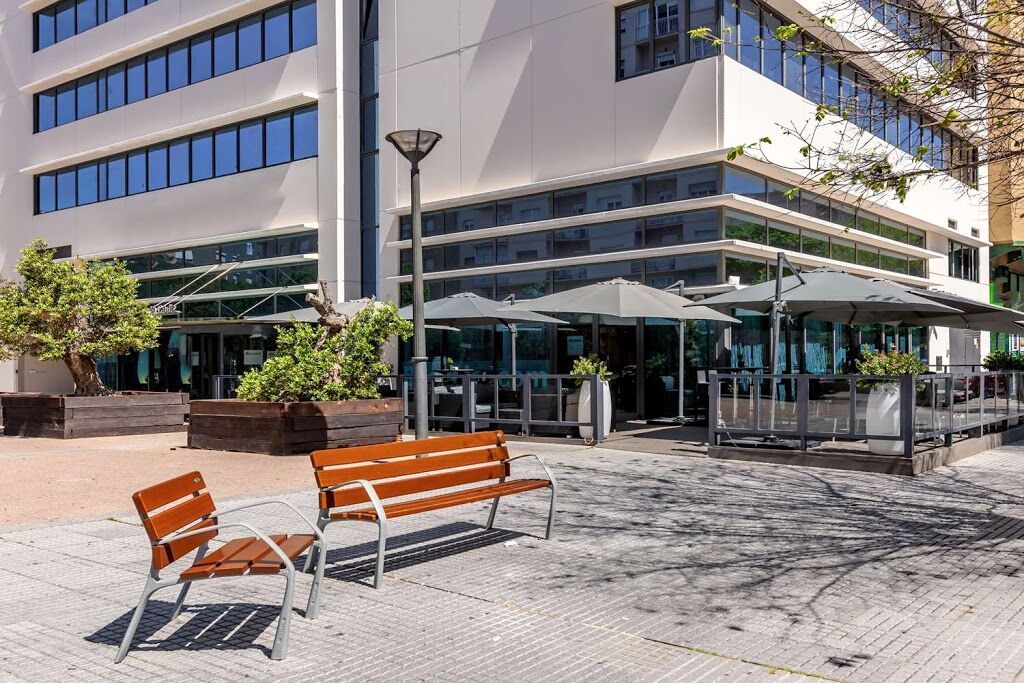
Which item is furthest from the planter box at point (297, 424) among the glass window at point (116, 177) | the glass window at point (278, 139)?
the glass window at point (116, 177)

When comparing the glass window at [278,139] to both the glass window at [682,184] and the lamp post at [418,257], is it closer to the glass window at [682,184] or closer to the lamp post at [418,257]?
the glass window at [682,184]

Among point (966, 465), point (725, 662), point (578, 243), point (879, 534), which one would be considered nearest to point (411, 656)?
point (725, 662)

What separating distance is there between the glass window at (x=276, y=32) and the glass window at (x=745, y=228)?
13.9 m

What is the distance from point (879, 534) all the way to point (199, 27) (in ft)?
83.6

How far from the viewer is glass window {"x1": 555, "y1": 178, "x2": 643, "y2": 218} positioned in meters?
18.3

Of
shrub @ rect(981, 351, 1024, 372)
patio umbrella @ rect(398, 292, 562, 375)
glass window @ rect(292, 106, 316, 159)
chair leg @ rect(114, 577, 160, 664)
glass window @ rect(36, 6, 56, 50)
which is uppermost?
glass window @ rect(36, 6, 56, 50)

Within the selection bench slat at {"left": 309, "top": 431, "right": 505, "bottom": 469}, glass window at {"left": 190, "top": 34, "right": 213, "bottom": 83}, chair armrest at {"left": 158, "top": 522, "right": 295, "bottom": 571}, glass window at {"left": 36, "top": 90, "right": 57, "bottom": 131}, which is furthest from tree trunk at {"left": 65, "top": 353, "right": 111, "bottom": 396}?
glass window at {"left": 36, "top": 90, "right": 57, "bottom": 131}

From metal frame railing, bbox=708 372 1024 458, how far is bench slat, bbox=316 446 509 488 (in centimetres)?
561

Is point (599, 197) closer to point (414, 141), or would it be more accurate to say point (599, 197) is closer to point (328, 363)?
point (328, 363)

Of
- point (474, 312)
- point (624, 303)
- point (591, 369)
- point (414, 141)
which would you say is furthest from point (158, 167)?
point (414, 141)

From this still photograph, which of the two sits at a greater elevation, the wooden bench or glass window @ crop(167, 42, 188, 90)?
glass window @ crop(167, 42, 188, 90)

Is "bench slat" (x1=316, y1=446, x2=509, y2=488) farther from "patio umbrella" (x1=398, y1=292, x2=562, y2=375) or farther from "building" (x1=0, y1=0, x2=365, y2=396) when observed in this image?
"building" (x1=0, y1=0, x2=365, y2=396)

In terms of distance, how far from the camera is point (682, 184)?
58.0ft

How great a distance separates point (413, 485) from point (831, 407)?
6978mm
